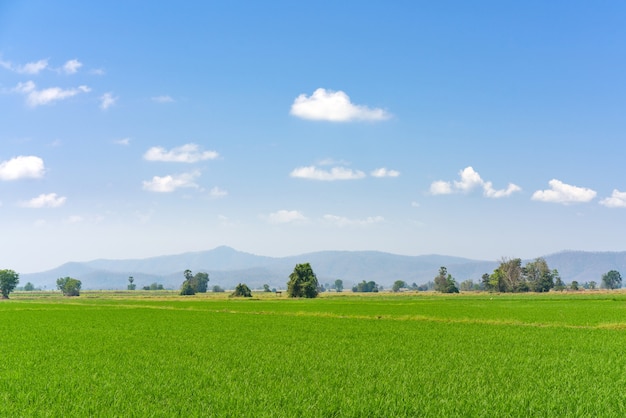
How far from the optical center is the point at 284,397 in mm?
13648

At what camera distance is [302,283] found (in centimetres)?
13662

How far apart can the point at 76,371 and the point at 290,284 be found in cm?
12092

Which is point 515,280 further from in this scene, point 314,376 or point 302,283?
point 314,376

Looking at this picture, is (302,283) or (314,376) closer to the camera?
(314,376)

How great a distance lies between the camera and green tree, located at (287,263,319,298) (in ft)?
446

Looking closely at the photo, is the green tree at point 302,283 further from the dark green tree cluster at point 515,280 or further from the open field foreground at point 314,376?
the open field foreground at point 314,376

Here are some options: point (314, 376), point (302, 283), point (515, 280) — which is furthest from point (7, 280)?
point (314, 376)

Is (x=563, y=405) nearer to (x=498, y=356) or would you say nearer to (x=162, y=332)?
(x=498, y=356)

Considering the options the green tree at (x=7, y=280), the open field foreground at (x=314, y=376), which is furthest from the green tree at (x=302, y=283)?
the green tree at (x=7, y=280)

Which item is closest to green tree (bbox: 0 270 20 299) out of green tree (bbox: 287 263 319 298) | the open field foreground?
green tree (bbox: 287 263 319 298)

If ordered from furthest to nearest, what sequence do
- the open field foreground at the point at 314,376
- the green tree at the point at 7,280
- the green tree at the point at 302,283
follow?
the green tree at the point at 7,280 < the green tree at the point at 302,283 < the open field foreground at the point at 314,376

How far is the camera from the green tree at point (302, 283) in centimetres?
13600

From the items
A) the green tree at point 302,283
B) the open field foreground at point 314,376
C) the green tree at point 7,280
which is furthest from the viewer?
→ the green tree at point 7,280

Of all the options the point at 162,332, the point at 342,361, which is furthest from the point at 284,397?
the point at 162,332
